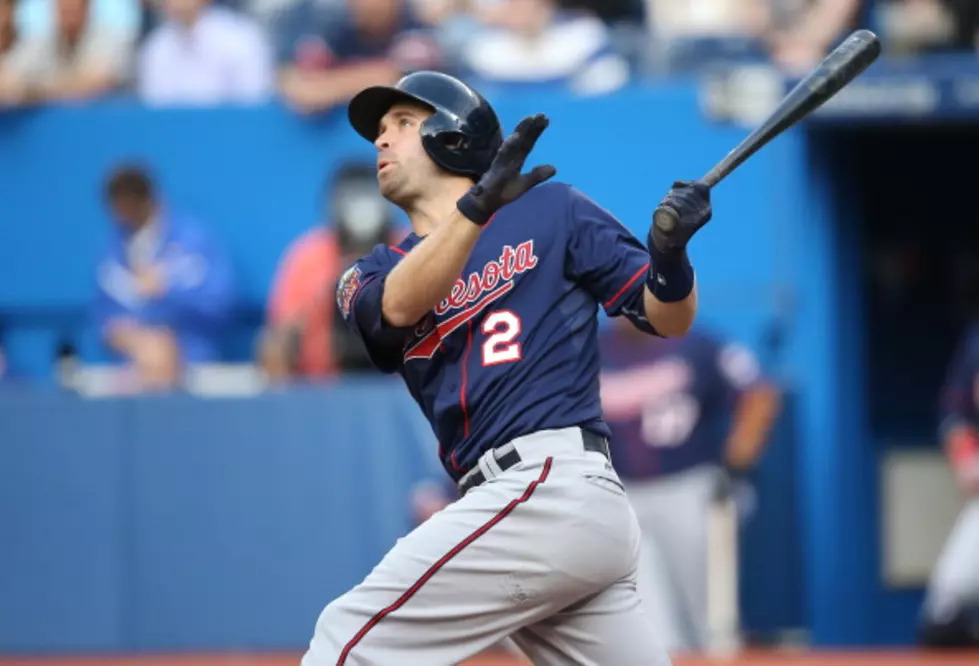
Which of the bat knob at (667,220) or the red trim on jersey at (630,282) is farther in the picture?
the red trim on jersey at (630,282)

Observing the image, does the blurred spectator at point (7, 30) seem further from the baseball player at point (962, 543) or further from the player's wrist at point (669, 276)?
the player's wrist at point (669, 276)

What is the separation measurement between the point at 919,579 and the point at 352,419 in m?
3.11

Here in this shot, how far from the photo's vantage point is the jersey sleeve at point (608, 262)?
3.63 m

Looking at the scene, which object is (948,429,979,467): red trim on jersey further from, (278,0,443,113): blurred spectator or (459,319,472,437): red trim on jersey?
(459,319,472,437): red trim on jersey

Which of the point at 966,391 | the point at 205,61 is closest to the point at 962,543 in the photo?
the point at 966,391

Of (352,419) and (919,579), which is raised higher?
(352,419)

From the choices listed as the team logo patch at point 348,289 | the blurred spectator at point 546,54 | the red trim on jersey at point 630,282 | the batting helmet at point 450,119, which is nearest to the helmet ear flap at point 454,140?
the batting helmet at point 450,119

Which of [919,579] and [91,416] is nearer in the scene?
[91,416]

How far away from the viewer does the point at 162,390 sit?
A: 7.78 meters

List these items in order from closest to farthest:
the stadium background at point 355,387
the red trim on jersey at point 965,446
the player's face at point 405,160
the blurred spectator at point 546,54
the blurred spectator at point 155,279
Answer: the player's face at point 405,160
the stadium background at point 355,387
the red trim on jersey at point 965,446
the blurred spectator at point 155,279
the blurred spectator at point 546,54

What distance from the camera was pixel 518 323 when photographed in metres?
3.59

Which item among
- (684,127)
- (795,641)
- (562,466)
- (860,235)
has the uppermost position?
(684,127)

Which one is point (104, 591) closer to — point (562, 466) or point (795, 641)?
point (795, 641)

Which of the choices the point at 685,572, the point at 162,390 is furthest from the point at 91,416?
the point at 685,572
